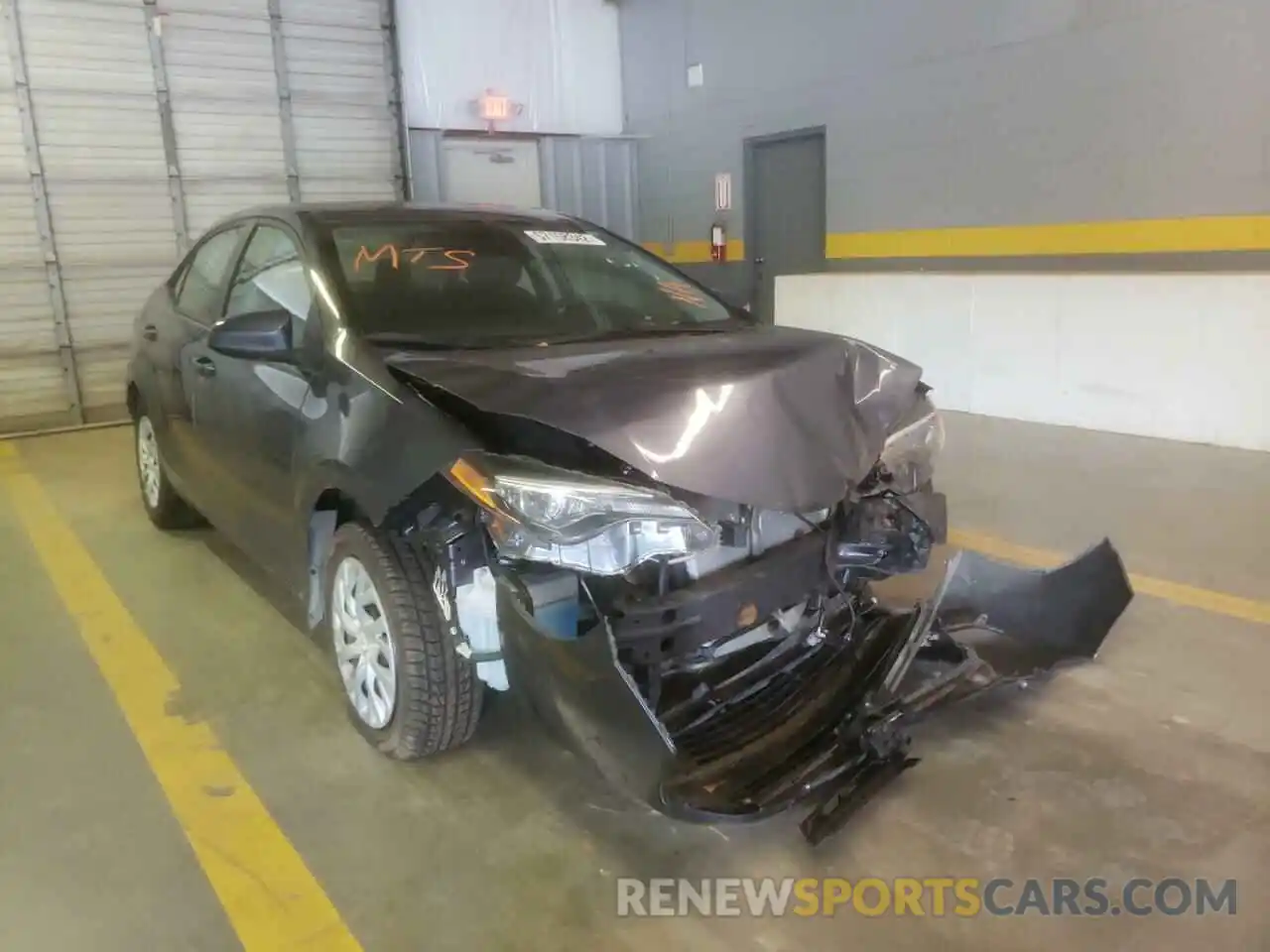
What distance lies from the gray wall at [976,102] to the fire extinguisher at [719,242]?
0.12 metres

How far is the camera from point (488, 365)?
89.8 inches

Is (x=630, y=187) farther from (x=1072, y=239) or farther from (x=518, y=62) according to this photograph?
(x=1072, y=239)

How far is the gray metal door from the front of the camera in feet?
33.2

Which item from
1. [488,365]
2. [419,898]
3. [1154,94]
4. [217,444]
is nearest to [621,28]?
[1154,94]

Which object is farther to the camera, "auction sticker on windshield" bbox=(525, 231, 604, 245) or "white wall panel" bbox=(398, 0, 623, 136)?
"white wall panel" bbox=(398, 0, 623, 136)

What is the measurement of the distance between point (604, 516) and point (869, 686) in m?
0.88

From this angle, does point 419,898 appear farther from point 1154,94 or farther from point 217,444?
point 1154,94

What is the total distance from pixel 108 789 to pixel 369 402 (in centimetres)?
121

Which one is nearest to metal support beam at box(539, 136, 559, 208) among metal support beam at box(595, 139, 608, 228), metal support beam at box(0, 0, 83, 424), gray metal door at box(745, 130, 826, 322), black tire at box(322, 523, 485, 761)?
metal support beam at box(595, 139, 608, 228)

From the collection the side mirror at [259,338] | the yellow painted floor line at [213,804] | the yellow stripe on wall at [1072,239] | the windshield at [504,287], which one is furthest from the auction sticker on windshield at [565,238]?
the yellow stripe on wall at [1072,239]

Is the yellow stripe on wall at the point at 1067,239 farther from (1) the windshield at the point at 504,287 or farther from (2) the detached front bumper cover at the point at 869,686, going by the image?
(1) the windshield at the point at 504,287

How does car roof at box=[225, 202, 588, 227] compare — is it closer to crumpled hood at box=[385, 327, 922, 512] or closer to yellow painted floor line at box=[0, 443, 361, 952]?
crumpled hood at box=[385, 327, 922, 512]

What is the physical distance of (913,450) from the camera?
8.59ft

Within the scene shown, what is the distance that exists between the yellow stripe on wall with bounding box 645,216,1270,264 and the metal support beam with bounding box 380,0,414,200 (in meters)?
4.52
